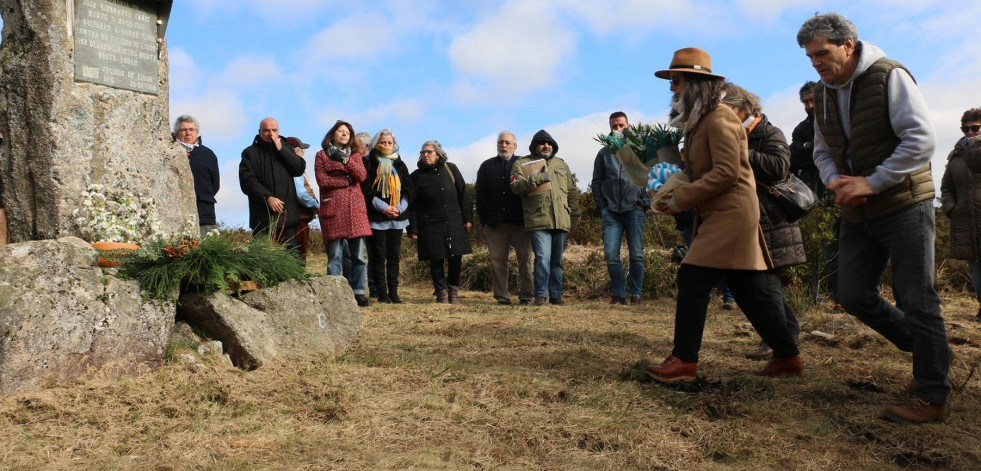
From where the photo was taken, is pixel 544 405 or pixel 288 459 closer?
pixel 288 459

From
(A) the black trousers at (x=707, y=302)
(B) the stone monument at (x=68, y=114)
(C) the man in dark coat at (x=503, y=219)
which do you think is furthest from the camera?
(C) the man in dark coat at (x=503, y=219)

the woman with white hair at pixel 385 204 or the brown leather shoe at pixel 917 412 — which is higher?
the woman with white hair at pixel 385 204

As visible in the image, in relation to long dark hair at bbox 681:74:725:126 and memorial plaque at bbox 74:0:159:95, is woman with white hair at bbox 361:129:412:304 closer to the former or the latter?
memorial plaque at bbox 74:0:159:95

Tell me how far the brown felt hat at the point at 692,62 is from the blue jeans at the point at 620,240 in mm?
4262

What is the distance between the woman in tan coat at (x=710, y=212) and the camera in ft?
13.4

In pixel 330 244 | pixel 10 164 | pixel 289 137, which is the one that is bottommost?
pixel 330 244

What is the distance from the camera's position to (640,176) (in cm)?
477

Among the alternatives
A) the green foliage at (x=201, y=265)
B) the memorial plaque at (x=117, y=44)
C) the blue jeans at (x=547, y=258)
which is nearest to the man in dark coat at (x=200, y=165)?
the memorial plaque at (x=117, y=44)

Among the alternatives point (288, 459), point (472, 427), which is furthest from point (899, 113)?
point (288, 459)

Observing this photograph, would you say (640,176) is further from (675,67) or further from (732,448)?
(732,448)

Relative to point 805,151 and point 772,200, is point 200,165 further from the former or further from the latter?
point 805,151

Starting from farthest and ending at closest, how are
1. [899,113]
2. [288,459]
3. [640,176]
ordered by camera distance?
[640,176], [899,113], [288,459]

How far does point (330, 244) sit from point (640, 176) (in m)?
4.31

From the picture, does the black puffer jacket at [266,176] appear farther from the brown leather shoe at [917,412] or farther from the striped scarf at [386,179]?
the brown leather shoe at [917,412]
